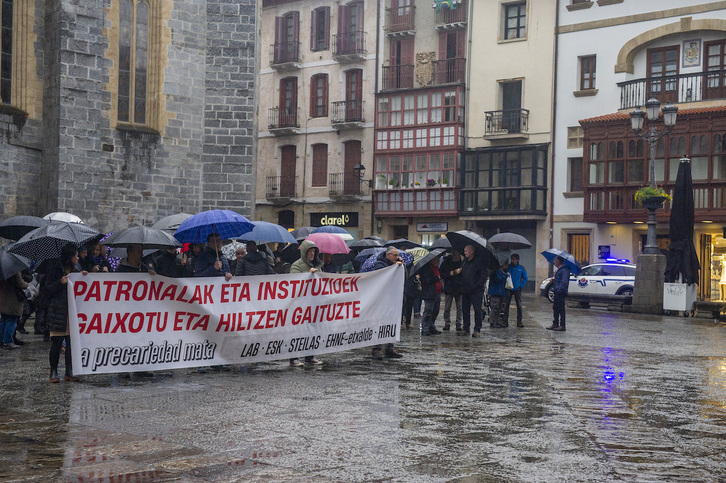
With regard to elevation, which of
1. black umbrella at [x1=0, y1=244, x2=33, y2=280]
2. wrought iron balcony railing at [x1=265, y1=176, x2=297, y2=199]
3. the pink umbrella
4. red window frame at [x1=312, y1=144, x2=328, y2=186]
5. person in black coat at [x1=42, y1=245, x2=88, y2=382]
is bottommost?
person in black coat at [x1=42, y1=245, x2=88, y2=382]

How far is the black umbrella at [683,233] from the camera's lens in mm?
25016

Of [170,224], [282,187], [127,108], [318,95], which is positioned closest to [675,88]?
[318,95]

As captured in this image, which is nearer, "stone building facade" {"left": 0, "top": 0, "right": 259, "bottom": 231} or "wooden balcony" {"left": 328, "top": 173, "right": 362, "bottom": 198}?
"stone building facade" {"left": 0, "top": 0, "right": 259, "bottom": 231}

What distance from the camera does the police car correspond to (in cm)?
2908

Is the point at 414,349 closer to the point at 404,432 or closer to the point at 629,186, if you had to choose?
the point at 404,432

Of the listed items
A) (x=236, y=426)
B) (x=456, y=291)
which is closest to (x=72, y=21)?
(x=456, y=291)

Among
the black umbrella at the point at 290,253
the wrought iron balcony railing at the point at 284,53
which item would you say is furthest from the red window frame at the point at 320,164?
the black umbrella at the point at 290,253

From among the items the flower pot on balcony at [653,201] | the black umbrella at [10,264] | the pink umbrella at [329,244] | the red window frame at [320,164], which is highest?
the red window frame at [320,164]

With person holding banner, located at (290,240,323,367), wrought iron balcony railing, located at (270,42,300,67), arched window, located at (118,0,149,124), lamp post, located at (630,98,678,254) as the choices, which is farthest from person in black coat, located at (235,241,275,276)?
wrought iron balcony railing, located at (270,42,300,67)

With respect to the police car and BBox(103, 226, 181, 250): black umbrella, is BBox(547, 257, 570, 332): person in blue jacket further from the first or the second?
the police car

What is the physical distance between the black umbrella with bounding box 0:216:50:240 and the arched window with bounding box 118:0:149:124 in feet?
26.3

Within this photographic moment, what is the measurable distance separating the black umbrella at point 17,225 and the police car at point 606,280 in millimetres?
17880

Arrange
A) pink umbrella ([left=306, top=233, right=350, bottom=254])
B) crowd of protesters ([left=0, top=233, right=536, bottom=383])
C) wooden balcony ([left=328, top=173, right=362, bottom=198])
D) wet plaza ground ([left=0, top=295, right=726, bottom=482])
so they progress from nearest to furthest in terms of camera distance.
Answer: wet plaza ground ([left=0, top=295, right=726, bottom=482]), crowd of protesters ([left=0, top=233, right=536, bottom=383]), pink umbrella ([left=306, top=233, right=350, bottom=254]), wooden balcony ([left=328, top=173, right=362, bottom=198])

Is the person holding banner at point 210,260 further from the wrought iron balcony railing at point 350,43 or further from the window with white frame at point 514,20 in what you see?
the wrought iron balcony railing at point 350,43
